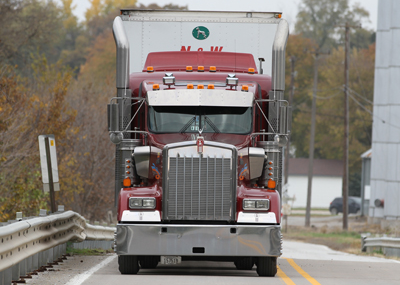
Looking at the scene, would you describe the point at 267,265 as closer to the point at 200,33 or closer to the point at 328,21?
the point at 200,33

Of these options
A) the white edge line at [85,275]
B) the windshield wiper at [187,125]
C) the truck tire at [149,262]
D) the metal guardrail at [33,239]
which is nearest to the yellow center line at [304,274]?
the truck tire at [149,262]

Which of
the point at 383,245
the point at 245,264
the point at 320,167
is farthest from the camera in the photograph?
the point at 320,167

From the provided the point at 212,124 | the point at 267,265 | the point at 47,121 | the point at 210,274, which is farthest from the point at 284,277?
the point at 47,121

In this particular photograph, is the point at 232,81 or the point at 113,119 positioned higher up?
the point at 232,81

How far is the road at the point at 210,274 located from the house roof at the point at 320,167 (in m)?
64.1

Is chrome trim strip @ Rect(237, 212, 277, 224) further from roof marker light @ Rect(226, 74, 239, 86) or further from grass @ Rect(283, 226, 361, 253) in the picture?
grass @ Rect(283, 226, 361, 253)

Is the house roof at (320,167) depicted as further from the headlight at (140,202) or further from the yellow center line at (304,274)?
the headlight at (140,202)

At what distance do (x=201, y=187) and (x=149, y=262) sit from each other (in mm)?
2281

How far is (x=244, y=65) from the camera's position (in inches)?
568

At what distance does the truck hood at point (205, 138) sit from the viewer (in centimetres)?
1259

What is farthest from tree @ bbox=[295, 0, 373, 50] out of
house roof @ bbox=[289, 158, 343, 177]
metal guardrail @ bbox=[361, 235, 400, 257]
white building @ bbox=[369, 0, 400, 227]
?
metal guardrail @ bbox=[361, 235, 400, 257]

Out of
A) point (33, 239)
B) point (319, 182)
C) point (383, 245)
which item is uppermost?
point (33, 239)

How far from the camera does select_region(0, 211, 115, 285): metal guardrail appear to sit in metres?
9.12

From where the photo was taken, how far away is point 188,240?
37.6 ft
